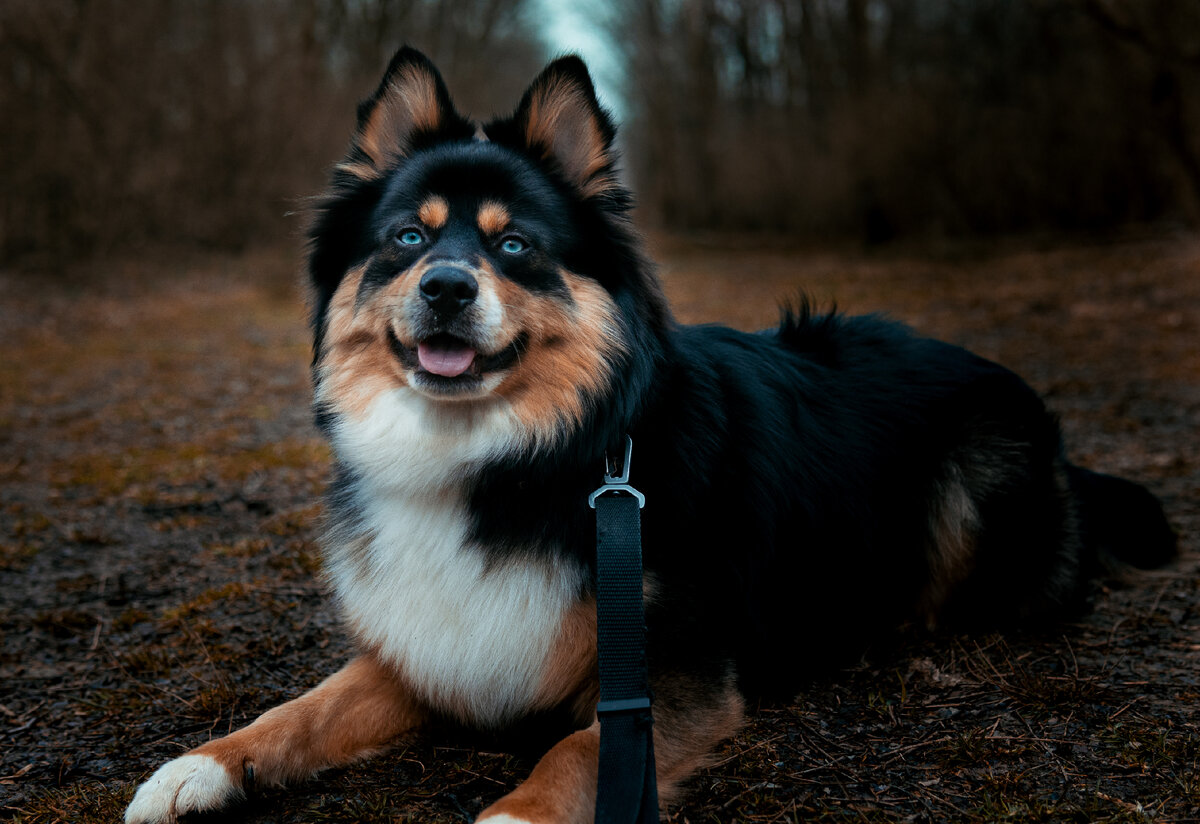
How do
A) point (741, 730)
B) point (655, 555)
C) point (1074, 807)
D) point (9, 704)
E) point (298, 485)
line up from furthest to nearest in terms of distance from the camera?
1. point (298, 485)
2. point (9, 704)
3. point (741, 730)
4. point (655, 555)
5. point (1074, 807)

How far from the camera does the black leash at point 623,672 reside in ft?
7.19

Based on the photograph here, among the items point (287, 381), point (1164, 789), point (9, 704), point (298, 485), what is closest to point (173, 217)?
point (287, 381)

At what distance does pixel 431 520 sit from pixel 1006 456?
222 cm

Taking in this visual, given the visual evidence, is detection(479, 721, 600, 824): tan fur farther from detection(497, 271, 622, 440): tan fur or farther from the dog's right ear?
the dog's right ear

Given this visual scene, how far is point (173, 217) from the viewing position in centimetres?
1694

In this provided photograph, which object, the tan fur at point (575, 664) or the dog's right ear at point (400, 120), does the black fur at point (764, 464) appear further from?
the tan fur at point (575, 664)

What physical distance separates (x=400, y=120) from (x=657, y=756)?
218 cm

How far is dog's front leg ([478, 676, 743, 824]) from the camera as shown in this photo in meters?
2.19

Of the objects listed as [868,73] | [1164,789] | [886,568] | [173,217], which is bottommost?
[1164,789]

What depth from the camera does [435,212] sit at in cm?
286

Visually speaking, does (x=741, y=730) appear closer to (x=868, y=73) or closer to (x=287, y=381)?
(x=287, y=381)

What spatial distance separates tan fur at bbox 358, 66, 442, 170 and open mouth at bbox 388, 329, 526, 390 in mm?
788

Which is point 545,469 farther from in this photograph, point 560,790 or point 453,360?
point 560,790

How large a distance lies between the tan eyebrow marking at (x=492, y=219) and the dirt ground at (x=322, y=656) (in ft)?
5.16
